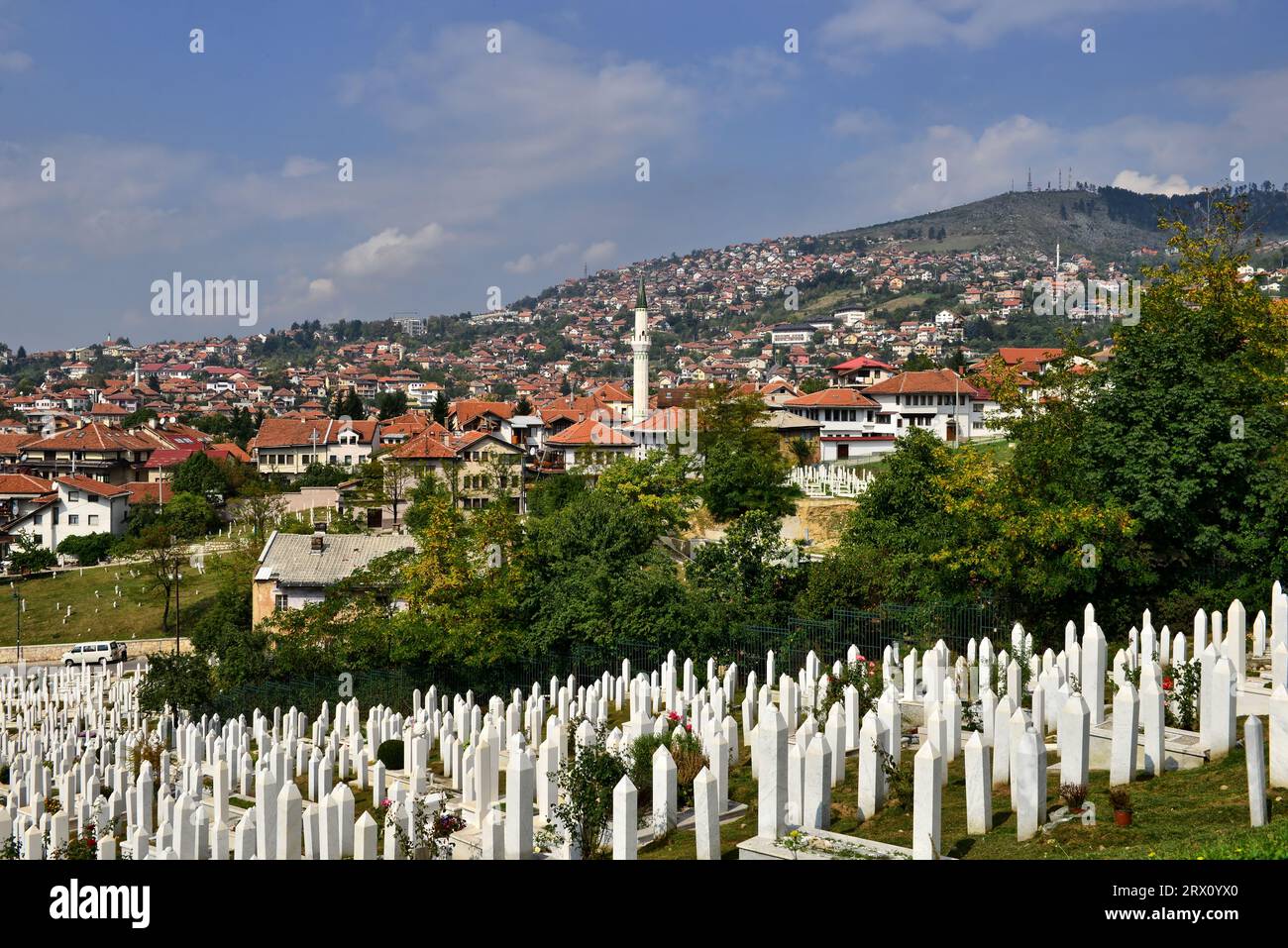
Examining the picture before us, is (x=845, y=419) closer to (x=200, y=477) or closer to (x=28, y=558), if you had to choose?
(x=200, y=477)

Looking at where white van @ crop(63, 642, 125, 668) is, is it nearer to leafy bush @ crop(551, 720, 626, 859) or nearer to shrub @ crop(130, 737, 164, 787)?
shrub @ crop(130, 737, 164, 787)

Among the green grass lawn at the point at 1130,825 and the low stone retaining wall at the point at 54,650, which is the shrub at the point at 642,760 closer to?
the green grass lawn at the point at 1130,825

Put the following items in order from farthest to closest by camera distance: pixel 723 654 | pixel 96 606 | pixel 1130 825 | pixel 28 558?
pixel 28 558, pixel 96 606, pixel 723 654, pixel 1130 825

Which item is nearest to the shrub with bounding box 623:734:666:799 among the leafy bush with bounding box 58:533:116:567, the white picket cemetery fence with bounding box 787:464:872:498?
the white picket cemetery fence with bounding box 787:464:872:498

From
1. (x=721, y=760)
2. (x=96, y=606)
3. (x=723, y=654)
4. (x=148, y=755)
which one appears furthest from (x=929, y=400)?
(x=721, y=760)

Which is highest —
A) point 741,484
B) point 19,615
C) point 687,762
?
point 741,484

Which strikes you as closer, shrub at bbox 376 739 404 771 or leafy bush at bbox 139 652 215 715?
shrub at bbox 376 739 404 771
